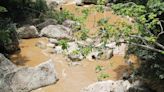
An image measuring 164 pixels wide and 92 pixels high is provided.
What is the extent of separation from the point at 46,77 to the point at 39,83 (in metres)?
0.32

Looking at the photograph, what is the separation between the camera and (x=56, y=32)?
16.1 meters

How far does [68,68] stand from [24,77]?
2.18 m

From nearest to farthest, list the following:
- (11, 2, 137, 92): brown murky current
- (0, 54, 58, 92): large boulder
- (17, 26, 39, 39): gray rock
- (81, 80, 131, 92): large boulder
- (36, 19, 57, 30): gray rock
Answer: (81, 80, 131, 92): large boulder < (0, 54, 58, 92): large boulder < (11, 2, 137, 92): brown murky current < (17, 26, 39, 39): gray rock < (36, 19, 57, 30): gray rock

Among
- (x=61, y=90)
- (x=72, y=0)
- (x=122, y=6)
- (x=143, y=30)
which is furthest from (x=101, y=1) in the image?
(x=72, y=0)

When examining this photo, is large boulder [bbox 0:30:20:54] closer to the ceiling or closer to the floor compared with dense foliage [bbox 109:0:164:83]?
closer to the floor

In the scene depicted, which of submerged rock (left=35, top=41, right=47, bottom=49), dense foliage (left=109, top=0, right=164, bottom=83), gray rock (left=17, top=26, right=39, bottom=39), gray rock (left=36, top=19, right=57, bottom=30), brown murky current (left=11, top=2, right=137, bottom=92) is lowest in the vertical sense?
brown murky current (left=11, top=2, right=137, bottom=92)

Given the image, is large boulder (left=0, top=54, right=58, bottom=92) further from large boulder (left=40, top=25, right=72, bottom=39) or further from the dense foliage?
large boulder (left=40, top=25, right=72, bottom=39)

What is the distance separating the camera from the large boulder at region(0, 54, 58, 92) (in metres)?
11.4

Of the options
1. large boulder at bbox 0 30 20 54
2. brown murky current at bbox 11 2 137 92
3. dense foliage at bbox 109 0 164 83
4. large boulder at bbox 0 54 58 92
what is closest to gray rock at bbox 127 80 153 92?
dense foliage at bbox 109 0 164 83

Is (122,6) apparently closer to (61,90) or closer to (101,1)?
(101,1)

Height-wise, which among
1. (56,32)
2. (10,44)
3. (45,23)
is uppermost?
(45,23)

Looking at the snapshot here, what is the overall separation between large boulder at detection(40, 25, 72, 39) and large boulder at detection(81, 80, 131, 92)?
4.88 m

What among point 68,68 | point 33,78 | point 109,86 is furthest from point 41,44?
point 109,86

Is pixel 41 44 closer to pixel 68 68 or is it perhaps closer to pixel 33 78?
pixel 68 68
